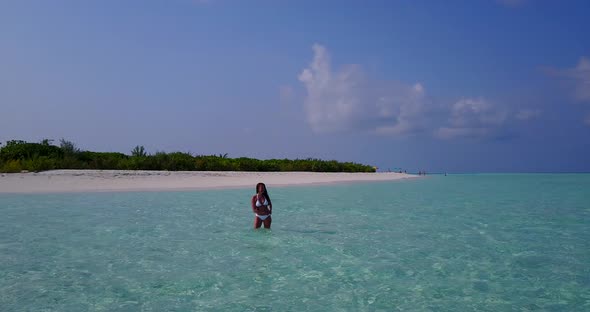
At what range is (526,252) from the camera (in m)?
9.69

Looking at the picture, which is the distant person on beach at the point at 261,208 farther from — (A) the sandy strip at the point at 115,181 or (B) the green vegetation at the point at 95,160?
(B) the green vegetation at the point at 95,160

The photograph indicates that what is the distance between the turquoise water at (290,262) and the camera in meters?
6.18

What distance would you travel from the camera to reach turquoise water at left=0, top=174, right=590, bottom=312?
20.3 ft

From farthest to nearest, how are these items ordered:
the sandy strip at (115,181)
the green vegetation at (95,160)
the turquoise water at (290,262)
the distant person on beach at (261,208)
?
the green vegetation at (95,160), the sandy strip at (115,181), the distant person on beach at (261,208), the turquoise water at (290,262)

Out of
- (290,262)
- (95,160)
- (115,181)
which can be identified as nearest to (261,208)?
(290,262)

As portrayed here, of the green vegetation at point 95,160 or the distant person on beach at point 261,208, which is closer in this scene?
the distant person on beach at point 261,208

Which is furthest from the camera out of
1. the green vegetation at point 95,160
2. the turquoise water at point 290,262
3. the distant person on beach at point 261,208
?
the green vegetation at point 95,160

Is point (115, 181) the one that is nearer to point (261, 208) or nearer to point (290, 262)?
point (261, 208)

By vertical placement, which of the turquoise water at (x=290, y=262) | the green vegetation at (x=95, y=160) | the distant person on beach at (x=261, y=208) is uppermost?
the green vegetation at (x=95, y=160)

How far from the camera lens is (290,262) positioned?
8.47m

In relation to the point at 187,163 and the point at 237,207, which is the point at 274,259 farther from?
the point at 187,163

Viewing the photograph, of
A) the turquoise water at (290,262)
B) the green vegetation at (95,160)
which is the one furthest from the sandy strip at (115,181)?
the turquoise water at (290,262)

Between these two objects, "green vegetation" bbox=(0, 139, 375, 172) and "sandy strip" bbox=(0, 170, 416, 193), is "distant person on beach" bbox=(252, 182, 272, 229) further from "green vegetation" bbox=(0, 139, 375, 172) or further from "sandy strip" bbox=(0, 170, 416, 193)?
"green vegetation" bbox=(0, 139, 375, 172)

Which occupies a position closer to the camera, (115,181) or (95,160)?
(115,181)
